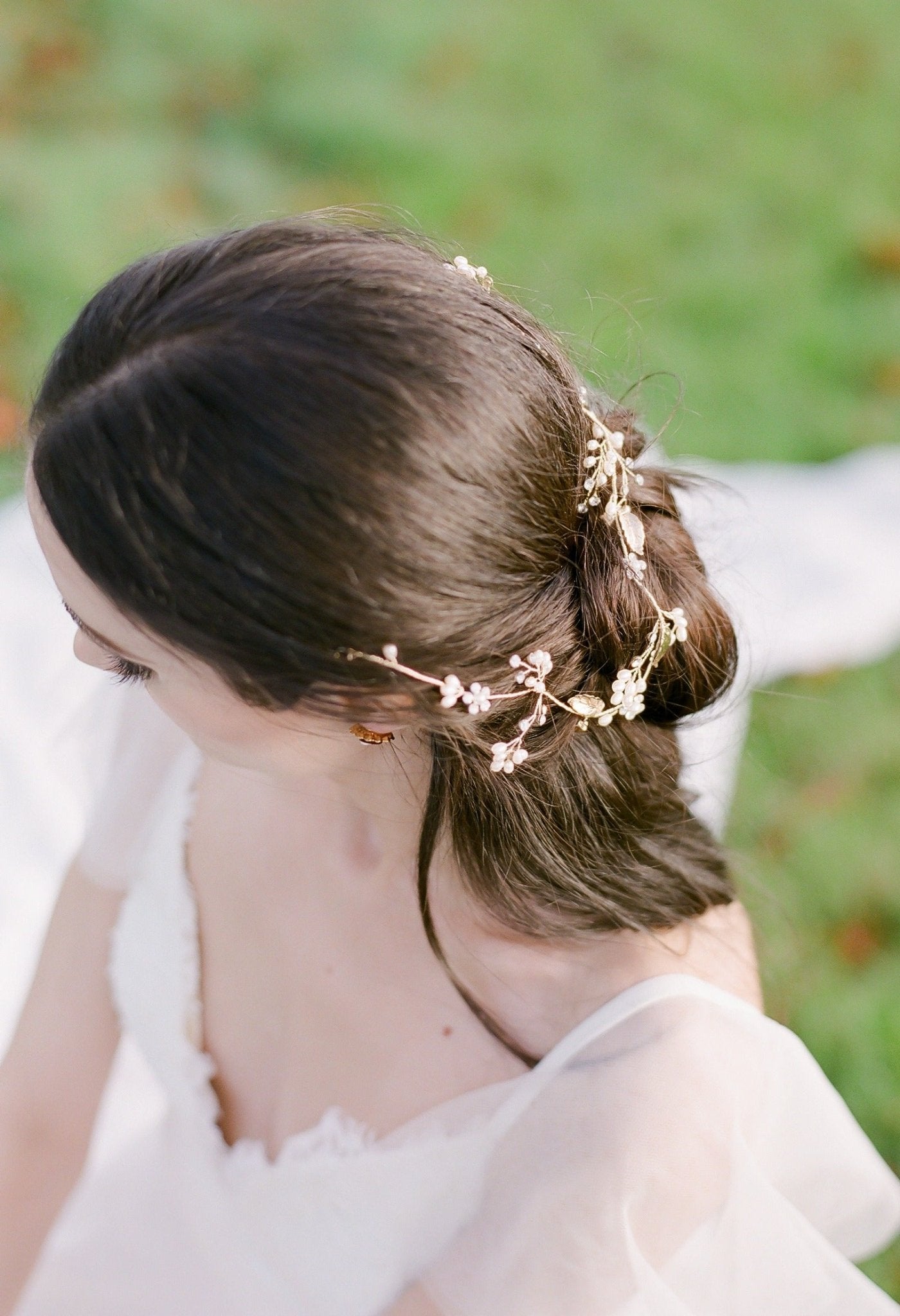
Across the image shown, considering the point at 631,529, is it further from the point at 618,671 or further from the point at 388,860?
the point at 388,860

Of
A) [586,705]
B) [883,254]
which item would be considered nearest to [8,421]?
[586,705]

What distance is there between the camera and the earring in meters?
1.37

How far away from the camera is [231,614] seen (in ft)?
3.95

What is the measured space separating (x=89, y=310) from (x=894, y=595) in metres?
2.54

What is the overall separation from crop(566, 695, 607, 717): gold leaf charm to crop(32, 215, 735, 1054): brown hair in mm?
15

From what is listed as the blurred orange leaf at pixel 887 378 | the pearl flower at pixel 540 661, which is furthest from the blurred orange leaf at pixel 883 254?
the pearl flower at pixel 540 661

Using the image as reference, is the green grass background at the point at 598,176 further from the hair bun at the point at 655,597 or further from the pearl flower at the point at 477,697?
the pearl flower at the point at 477,697

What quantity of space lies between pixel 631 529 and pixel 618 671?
0.17m

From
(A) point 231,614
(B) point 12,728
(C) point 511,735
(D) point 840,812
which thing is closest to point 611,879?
(C) point 511,735

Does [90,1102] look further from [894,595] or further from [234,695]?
[894,595]

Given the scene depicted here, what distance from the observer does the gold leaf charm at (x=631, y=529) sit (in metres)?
1.39

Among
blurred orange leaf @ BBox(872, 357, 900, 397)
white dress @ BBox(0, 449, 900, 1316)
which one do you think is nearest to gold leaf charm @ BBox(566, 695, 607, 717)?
white dress @ BBox(0, 449, 900, 1316)

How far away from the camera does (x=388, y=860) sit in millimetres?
1691

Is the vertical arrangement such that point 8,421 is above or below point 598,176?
below
